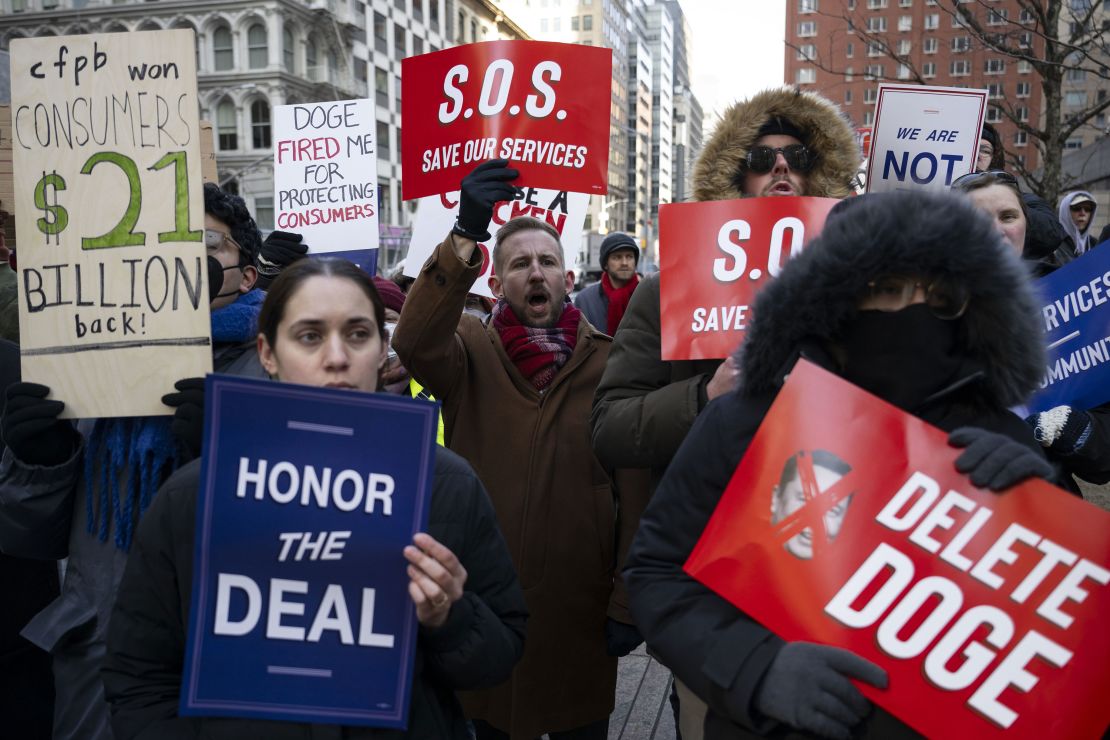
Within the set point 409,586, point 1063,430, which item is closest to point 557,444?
point 409,586

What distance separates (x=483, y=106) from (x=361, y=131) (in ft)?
7.59

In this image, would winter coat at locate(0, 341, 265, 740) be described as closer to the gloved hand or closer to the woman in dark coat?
the woman in dark coat

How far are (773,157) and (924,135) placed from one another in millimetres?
1321

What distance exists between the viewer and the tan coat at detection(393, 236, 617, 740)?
2.82 m

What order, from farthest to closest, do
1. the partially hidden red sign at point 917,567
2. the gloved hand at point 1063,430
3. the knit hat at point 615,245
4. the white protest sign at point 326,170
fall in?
the knit hat at point 615,245
the white protest sign at point 326,170
the gloved hand at point 1063,430
the partially hidden red sign at point 917,567

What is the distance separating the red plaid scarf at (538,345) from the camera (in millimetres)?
3004

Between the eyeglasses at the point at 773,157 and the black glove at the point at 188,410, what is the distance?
1722 mm

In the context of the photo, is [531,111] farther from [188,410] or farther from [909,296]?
[909,296]

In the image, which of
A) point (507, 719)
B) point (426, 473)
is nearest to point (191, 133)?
point (426, 473)

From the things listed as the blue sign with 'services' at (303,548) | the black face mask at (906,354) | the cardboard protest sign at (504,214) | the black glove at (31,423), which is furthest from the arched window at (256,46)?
the black face mask at (906,354)

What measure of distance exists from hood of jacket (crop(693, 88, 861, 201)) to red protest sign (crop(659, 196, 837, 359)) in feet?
0.84

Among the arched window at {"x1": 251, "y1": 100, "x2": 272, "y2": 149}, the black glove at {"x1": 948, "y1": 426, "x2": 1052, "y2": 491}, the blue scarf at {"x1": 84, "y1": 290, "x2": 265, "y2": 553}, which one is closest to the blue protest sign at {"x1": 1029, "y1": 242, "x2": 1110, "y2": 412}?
the black glove at {"x1": 948, "y1": 426, "x2": 1052, "y2": 491}

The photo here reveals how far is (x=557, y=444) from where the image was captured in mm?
2906

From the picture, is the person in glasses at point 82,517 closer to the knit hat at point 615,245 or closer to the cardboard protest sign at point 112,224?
the cardboard protest sign at point 112,224
